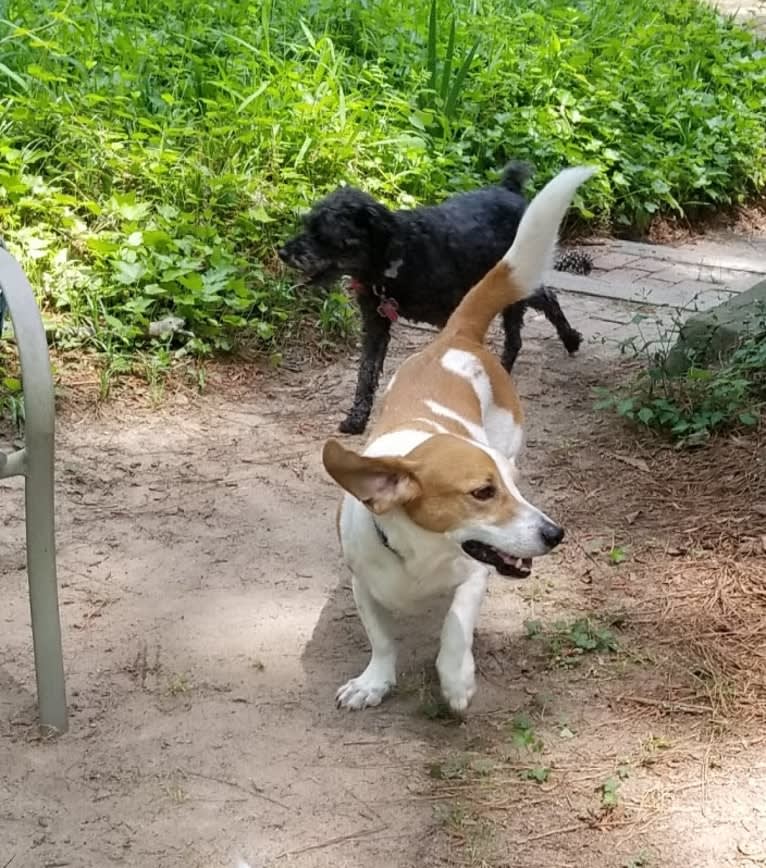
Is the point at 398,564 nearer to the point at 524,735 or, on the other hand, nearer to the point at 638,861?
the point at 524,735

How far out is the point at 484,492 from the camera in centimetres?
257

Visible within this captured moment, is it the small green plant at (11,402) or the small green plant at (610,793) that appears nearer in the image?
the small green plant at (610,793)

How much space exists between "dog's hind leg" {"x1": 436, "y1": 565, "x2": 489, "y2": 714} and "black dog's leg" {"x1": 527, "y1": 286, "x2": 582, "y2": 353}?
8.41 ft

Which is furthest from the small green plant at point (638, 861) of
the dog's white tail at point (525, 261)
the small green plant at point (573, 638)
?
the dog's white tail at point (525, 261)

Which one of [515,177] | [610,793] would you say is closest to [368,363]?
[515,177]

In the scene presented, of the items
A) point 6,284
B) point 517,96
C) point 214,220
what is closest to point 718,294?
point 517,96

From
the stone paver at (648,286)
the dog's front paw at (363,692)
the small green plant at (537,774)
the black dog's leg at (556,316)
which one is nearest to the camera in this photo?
the small green plant at (537,774)

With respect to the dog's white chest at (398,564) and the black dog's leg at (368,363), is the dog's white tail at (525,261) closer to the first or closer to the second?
the dog's white chest at (398,564)

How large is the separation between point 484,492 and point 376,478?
24 cm

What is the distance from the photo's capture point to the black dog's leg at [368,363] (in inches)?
183

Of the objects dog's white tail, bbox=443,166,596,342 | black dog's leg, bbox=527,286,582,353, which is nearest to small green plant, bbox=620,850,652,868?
dog's white tail, bbox=443,166,596,342

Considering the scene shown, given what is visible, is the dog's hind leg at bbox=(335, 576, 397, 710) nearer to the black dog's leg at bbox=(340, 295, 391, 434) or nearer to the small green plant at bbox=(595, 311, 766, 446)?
the small green plant at bbox=(595, 311, 766, 446)

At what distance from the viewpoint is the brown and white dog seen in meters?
2.56

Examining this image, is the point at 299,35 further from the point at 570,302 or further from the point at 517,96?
the point at 570,302
